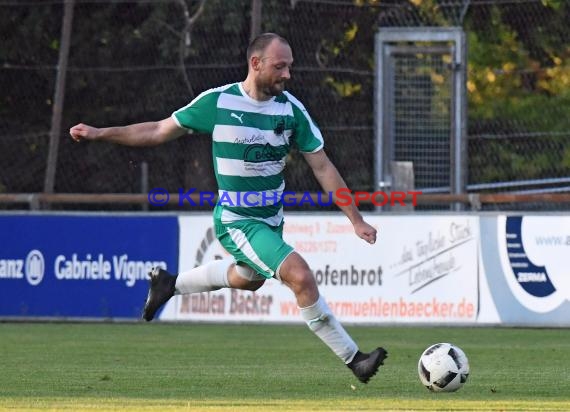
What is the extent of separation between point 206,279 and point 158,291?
A: 0.36 metres

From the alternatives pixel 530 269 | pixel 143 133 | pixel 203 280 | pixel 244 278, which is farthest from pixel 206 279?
pixel 530 269

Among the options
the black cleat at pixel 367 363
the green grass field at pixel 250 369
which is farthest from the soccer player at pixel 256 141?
the green grass field at pixel 250 369

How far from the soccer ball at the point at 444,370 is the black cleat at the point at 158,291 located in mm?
1923

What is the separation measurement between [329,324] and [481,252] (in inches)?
283

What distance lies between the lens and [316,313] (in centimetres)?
881

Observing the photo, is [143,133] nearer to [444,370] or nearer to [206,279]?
[206,279]

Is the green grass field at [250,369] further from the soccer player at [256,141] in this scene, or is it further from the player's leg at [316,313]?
the soccer player at [256,141]

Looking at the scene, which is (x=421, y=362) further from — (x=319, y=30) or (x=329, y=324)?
(x=319, y=30)

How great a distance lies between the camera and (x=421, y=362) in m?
8.77

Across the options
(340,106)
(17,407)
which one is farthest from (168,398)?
(340,106)

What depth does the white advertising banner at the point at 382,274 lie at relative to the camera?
15.7 metres

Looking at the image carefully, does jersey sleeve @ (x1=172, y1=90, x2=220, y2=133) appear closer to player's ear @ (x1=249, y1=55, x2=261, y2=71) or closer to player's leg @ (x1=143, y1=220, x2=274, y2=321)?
player's ear @ (x1=249, y1=55, x2=261, y2=71)

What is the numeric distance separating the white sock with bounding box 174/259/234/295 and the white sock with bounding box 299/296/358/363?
0.92m

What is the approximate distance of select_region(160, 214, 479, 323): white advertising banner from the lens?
1570cm
